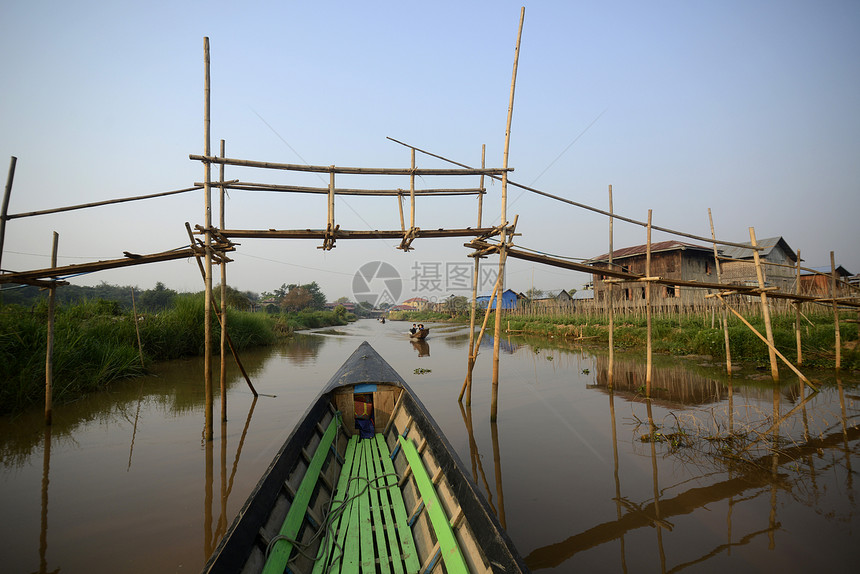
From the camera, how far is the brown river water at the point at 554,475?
11.0 ft

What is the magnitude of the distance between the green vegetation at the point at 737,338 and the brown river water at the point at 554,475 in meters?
2.39

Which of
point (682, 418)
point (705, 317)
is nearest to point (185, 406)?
point (682, 418)

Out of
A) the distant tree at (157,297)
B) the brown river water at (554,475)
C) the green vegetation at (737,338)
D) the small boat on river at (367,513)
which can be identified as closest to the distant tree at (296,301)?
the distant tree at (157,297)

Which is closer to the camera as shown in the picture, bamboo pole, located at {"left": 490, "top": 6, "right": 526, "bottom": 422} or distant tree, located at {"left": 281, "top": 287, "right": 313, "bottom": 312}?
bamboo pole, located at {"left": 490, "top": 6, "right": 526, "bottom": 422}

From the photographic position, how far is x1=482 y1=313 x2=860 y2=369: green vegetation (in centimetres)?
1112

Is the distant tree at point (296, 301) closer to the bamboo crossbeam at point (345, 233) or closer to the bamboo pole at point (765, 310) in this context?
the bamboo crossbeam at point (345, 233)

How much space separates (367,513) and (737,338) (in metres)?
13.7

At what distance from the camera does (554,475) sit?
484 centimetres

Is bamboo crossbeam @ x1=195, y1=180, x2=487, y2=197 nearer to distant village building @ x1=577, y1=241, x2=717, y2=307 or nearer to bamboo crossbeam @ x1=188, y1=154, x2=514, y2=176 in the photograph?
bamboo crossbeam @ x1=188, y1=154, x2=514, y2=176

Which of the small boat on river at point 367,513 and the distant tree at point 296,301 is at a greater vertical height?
the distant tree at point 296,301

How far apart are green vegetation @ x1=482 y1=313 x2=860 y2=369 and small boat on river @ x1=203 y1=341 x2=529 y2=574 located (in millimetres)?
12379

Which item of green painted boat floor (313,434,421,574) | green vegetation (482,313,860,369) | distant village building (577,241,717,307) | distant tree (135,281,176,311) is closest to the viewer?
green painted boat floor (313,434,421,574)

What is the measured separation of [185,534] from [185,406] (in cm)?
542

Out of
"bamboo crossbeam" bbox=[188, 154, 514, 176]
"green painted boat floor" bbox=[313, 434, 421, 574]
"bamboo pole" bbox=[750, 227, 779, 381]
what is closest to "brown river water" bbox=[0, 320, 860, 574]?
"bamboo pole" bbox=[750, 227, 779, 381]
